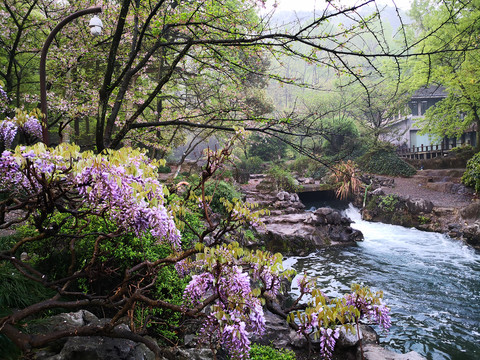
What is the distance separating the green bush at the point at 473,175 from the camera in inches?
564

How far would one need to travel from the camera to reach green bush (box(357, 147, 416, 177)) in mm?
20719

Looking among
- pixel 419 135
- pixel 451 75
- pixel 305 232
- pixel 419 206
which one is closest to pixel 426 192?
pixel 419 206

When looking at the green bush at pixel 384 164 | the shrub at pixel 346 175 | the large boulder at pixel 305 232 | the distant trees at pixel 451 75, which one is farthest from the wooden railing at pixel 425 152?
the large boulder at pixel 305 232

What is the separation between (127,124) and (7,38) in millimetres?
9053

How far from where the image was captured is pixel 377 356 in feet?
13.4

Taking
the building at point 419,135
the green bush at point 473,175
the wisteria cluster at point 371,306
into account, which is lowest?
the wisteria cluster at point 371,306

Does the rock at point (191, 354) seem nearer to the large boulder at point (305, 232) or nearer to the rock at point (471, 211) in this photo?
the large boulder at point (305, 232)

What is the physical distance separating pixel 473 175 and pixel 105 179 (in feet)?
60.0

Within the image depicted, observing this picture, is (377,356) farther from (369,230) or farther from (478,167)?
(478,167)

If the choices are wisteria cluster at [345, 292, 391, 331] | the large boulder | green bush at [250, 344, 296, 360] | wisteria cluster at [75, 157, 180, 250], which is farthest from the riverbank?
wisteria cluster at [75, 157, 180, 250]

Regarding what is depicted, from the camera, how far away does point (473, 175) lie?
14.7 meters

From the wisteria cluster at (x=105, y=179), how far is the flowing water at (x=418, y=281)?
5.22 meters

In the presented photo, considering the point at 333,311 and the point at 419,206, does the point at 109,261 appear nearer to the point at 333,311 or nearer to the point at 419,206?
the point at 333,311

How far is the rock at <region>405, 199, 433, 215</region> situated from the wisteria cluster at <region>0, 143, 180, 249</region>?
15.2 m
